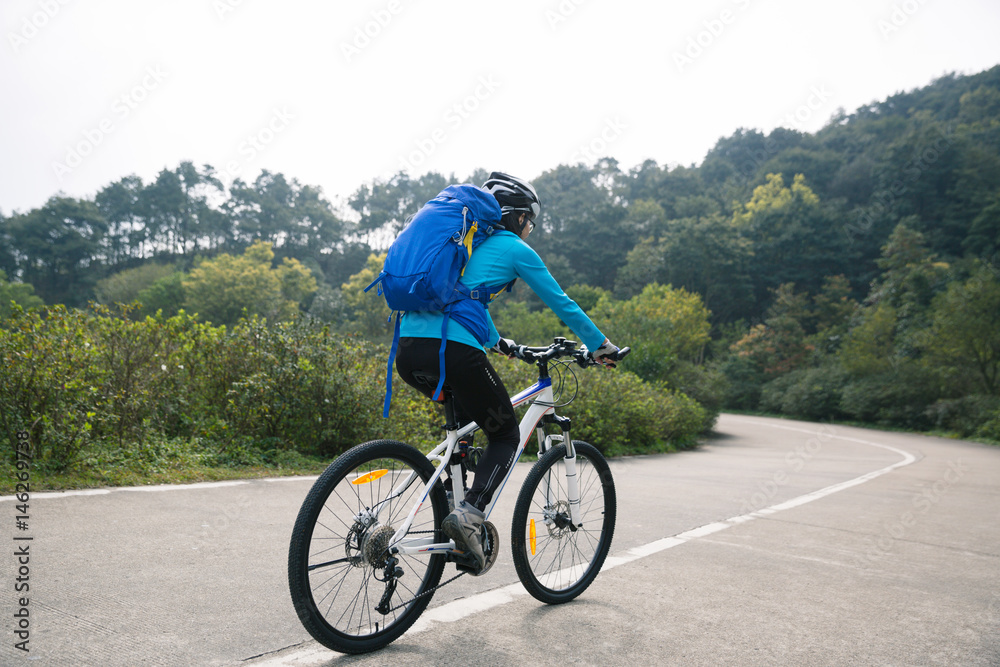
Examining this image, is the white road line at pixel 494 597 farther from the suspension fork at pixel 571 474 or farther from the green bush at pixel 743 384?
the green bush at pixel 743 384

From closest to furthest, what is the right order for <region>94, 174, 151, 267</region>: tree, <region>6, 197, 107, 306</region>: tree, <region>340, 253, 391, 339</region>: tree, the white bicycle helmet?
the white bicycle helmet
<region>340, 253, 391, 339</region>: tree
<region>6, 197, 107, 306</region>: tree
<region>94, 174, 151, 267</region>: tree

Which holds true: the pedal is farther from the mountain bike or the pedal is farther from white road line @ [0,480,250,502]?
white road line @ [0,480,250,502]

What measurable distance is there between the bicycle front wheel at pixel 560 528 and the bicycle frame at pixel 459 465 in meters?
0.04

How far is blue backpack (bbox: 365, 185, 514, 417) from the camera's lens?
2691 mm

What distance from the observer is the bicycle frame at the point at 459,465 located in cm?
273

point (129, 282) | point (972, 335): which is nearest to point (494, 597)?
point (972, 335)

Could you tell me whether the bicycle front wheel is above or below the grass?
above

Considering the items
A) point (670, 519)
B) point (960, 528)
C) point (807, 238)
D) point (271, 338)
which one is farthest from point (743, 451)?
point (807, 238)

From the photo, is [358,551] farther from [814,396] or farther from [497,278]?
[814,396]

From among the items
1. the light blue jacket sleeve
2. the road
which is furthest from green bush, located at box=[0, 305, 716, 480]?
the light blue jacket sleeve

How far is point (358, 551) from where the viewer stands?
2.67m

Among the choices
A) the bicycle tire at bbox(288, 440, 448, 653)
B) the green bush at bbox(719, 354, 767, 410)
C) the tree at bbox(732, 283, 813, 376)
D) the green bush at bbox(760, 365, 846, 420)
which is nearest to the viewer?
the bicycle tire at bbox(288, 440, 448, 653)

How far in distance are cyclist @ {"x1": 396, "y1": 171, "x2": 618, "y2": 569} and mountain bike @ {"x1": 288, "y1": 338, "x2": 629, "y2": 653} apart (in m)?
0.08

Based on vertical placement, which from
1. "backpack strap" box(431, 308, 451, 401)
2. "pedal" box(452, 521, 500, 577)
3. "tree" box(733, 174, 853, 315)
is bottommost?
"pedal" box(452, 521, 500, 577)
